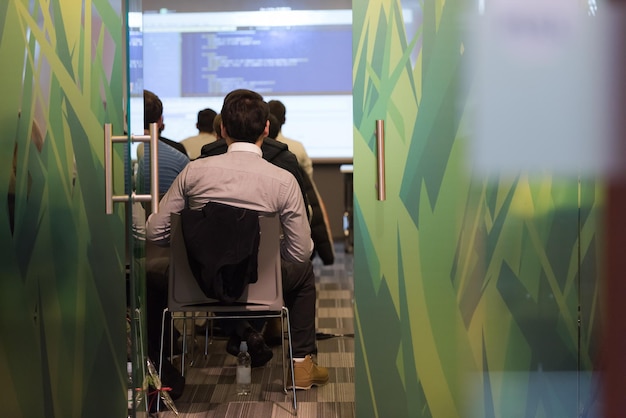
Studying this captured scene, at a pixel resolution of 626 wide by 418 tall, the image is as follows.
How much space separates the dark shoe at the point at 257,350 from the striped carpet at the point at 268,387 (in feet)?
0.15

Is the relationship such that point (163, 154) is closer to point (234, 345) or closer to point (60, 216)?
point (234, 345)

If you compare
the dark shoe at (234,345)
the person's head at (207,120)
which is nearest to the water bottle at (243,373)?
the dark shoe at (234,345)

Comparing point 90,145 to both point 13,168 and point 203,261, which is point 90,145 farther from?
point 203,261

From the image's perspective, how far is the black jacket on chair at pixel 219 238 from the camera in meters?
3.11

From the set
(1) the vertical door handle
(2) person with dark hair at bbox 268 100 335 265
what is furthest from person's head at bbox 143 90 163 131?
(1) the vertical door handle

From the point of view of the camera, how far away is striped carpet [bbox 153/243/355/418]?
3.41m

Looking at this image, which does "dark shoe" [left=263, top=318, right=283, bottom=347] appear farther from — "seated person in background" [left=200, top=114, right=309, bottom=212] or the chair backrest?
the chair backrest

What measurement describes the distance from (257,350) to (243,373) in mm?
347

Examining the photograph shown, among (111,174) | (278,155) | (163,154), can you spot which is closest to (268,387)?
(278,155)

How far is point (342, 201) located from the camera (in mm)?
9109

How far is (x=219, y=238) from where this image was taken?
10.2 feet

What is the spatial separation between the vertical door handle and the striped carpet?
106 centimetres

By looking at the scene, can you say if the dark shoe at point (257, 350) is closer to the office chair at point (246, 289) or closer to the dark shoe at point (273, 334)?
the dark shoe at point (273, 334)

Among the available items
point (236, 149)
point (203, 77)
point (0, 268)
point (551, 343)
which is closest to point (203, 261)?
point (236, 149)
